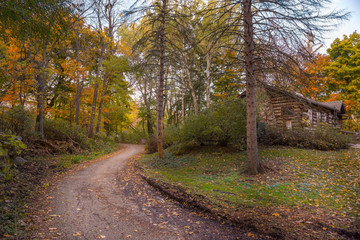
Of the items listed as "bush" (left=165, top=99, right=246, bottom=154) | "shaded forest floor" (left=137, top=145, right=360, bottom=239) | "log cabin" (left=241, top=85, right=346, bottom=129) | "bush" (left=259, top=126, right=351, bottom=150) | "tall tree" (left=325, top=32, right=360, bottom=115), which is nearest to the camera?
"shaded forest floor" (left=137, top=145, right=360, bottom=239)

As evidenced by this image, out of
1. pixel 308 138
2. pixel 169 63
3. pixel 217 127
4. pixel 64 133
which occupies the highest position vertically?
pixel 169 63

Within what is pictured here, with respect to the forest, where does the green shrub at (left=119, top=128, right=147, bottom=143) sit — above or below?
below

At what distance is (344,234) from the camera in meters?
3.46

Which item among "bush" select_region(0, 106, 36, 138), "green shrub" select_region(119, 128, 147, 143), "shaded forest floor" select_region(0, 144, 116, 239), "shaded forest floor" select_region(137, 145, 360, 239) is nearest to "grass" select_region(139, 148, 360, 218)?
"shaded forest floor" select_region(137, 145, 360, 239)

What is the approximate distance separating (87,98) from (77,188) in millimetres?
14152

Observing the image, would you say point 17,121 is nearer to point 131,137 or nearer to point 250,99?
point 250,99

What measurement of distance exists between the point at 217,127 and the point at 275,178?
12.9ft

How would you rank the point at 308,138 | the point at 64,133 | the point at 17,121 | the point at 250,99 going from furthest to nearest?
the point at 64,133 → the point at 308,138 → the point at 17,121 → the point at 250,99

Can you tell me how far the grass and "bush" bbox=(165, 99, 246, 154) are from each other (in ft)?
2.88

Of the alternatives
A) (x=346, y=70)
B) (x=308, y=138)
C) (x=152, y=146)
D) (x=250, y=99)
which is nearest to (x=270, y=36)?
(x=250, y=99)

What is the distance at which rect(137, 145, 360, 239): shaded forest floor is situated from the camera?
12.3 feet

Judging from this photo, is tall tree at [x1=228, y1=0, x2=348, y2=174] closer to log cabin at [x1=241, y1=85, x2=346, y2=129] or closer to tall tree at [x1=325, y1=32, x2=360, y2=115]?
log cabin at [x1=241, y1=85, x2=346, y2=129]

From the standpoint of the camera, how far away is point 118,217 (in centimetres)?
423

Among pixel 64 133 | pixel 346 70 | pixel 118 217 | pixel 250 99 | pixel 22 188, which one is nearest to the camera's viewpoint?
pixel 118 217
